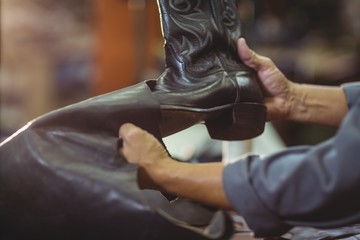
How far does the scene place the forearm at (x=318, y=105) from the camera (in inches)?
45.4

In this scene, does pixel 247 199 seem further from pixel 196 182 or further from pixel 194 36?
pixel 194 36

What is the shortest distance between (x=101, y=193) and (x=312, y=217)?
0.21 metres

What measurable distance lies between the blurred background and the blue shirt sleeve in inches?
76.8

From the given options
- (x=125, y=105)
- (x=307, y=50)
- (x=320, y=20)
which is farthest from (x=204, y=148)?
(x=320, y=20)

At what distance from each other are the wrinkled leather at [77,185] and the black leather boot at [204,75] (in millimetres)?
116

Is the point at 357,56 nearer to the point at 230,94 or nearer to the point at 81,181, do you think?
the point at 230,94

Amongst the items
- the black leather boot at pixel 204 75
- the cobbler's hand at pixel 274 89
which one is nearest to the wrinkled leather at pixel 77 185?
the black leather boot at pixel 204 75

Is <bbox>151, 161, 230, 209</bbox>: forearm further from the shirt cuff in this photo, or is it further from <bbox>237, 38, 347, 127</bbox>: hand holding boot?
<bbox>237, 38, 347, 127</bbox>: hand holding boot

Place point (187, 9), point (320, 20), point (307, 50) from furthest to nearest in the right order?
point (320, 20) < point (307, 50) < point (187, 9)

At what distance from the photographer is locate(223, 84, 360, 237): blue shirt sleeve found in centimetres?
67

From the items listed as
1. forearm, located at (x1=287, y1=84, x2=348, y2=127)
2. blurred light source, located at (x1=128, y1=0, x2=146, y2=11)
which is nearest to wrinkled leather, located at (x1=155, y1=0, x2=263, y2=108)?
forearm, located at (x1=287, y1=84, x2=348, y2=127)

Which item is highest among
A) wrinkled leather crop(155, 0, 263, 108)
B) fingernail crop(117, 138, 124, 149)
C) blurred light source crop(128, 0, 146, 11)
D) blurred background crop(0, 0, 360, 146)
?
wrinkled leather crop(155, 0, 263, 108)

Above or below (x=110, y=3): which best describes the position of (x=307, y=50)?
below

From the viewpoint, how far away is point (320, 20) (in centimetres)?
425
